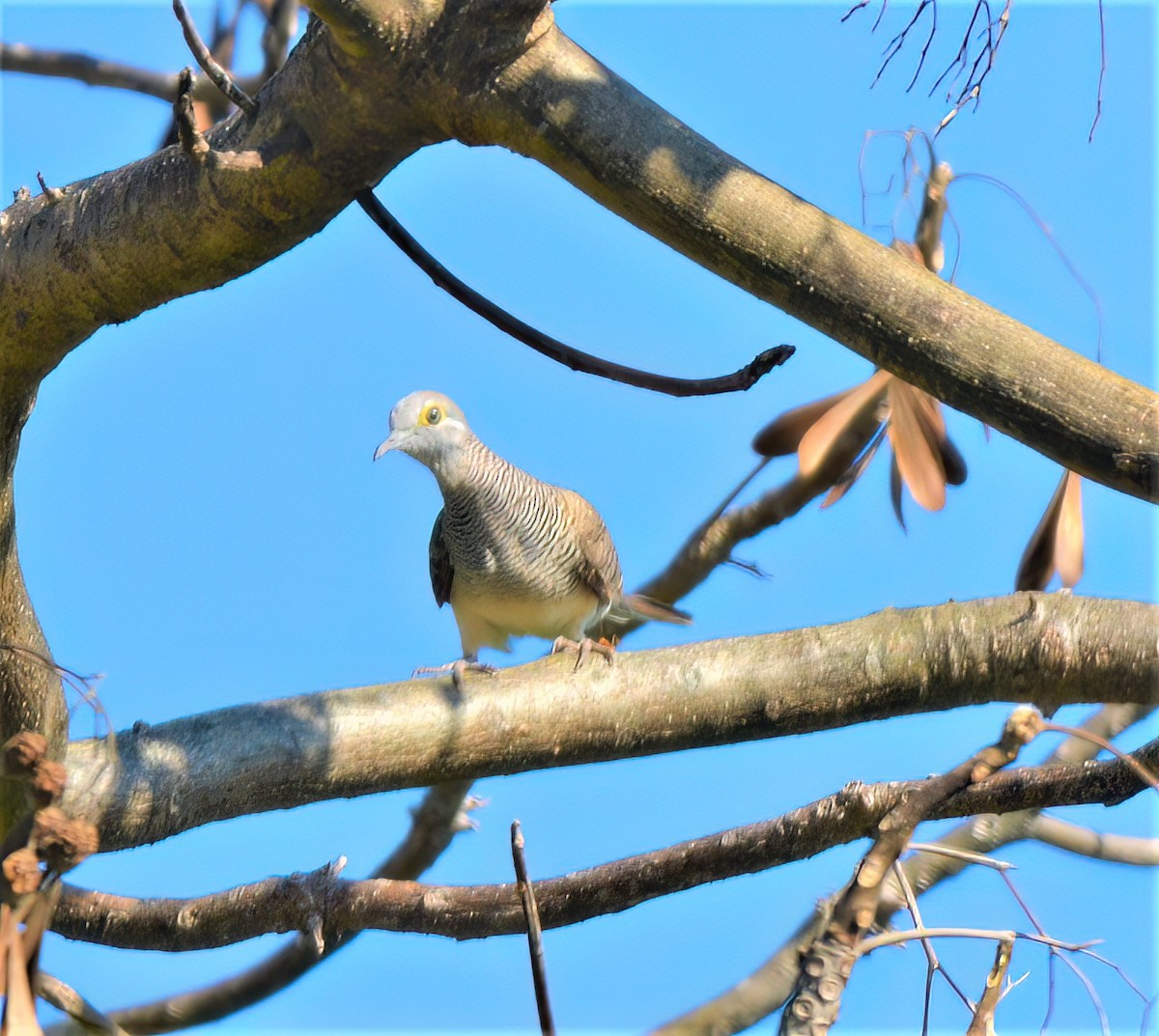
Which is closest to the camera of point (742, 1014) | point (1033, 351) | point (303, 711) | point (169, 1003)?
point (1033, 351)

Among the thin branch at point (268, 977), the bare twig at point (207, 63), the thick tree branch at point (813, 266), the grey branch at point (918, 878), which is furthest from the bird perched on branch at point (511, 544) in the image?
the thick tree branch at point (813, 266)

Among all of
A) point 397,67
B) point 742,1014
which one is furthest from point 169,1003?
point 397,67

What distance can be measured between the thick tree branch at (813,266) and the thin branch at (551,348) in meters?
0.29

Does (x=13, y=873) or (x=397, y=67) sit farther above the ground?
(x=397, y=67)

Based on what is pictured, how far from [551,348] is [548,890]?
1089mm

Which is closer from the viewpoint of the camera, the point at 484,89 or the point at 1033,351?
the point at 1033,351

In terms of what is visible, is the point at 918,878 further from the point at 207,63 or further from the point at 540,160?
the point at 207,63

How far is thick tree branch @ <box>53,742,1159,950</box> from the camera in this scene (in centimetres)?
228

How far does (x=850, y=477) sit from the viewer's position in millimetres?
2885

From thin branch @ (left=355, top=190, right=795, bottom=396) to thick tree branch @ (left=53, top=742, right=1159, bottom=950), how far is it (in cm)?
80

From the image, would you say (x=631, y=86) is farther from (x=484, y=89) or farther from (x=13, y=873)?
(x=13, y=873)

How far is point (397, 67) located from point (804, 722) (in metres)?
1.42

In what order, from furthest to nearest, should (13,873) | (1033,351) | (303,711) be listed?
(303,711), (1033,351), (13,873)

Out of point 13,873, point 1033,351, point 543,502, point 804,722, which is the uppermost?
point 543,502
